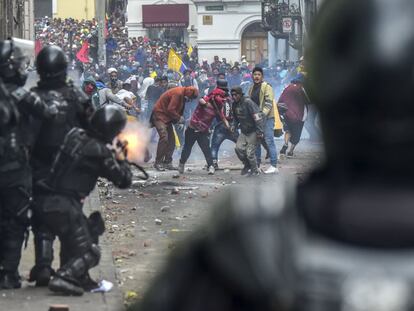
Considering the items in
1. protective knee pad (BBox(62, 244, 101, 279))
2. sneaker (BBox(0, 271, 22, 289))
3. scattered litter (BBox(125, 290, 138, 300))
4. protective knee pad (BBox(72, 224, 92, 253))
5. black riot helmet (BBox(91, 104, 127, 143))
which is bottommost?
scattered litter (BBox(125, 290, 138, 300))

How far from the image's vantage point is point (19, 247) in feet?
27.8

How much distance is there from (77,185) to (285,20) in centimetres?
3201

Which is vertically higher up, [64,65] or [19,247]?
[64,65]

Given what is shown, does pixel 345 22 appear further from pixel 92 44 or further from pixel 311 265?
pixel 92 44

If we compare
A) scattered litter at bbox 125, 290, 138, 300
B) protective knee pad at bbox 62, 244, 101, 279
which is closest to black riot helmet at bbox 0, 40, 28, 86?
protective knee pad at bbox 62, 244, 101, 279

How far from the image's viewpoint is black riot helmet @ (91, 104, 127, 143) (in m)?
8.20

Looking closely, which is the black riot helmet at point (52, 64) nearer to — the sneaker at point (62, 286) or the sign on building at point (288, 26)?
the sneaker at point (62, 286)

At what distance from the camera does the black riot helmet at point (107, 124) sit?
8.20 m

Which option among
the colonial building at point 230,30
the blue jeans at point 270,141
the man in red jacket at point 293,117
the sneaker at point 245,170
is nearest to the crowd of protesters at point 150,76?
the blue jeans at point 270,141

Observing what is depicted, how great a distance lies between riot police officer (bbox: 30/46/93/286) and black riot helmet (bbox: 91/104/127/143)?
27cm

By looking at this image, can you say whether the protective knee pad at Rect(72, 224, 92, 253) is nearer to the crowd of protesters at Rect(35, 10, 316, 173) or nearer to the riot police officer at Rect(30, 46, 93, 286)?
the riot police officer at Rect(30, 46, 93, 286)

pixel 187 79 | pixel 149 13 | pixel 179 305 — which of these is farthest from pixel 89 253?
pixel 149 13

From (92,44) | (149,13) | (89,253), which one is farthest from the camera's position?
(149,13)

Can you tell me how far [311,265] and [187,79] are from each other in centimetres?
3082
